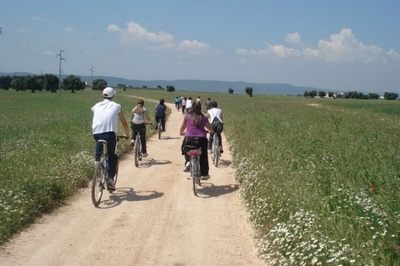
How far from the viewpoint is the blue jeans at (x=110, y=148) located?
27.4 ft

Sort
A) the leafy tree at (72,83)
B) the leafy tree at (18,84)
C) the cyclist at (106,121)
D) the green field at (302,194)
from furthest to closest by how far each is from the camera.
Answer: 1. the leafy tree at (72,83)
2. the leafy tree at (18,84)
3. the cyclist at (106,121)
4. the green field at (302,194)

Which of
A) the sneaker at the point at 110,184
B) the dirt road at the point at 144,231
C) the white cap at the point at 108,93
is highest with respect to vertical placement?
the white cap at the point at 108,93

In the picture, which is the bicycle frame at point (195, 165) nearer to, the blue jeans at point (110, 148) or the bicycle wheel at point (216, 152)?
the blue jeans at point (110, 148)

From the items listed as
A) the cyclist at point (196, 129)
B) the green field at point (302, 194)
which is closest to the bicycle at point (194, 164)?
the cyclist at point (196, 129)

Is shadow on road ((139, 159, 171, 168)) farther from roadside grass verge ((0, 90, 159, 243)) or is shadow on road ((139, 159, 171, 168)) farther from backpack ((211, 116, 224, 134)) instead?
backpack ((211, 116, 224, 134))

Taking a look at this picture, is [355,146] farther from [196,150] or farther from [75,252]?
[75,252]

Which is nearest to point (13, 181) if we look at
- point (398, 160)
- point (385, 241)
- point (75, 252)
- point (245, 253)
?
point (75, 252)

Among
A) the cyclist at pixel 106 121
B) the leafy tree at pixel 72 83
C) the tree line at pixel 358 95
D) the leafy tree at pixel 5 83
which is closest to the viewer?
the cyclist at pixel 106 121

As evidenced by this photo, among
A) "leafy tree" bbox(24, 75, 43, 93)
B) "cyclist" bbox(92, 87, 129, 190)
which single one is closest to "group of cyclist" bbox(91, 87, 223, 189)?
"cyclist" bbox(92, 87, 129, 190)

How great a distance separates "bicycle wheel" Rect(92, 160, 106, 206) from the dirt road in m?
0.17

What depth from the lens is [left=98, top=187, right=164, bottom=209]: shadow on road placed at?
27.7 ft

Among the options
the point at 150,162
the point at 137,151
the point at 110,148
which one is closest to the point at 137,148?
the point at 137,151

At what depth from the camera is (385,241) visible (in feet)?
14.7

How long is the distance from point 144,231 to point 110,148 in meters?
2.31
